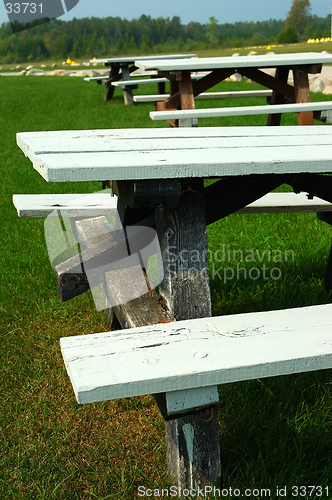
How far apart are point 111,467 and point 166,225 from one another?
0.71m

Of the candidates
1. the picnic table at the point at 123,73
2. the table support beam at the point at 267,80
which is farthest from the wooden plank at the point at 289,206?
the picnic table at the point at 123,73

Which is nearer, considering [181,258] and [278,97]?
[181,258]

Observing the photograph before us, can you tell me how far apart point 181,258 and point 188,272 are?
4 cm

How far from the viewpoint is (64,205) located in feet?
7.05

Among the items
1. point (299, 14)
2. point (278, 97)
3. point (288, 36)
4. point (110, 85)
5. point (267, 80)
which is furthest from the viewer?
point (299, 14)

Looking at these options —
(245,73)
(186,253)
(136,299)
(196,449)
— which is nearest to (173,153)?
(186,253)

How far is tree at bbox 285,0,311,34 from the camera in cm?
8544

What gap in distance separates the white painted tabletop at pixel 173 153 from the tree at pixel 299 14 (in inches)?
3690

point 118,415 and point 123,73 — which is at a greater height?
point 123,73

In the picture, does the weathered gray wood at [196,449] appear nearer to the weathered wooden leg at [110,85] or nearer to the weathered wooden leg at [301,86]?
the weathered wooden leg at [301,86]

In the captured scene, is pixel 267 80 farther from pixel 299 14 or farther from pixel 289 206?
pixel 299 14

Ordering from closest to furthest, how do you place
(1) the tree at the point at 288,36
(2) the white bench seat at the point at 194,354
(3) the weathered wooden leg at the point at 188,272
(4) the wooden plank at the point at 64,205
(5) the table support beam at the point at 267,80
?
1. (2) the white bench seat at the point at 194,354
2. (3) the weathered wooden leg at the point at 188,272
3. (4) the wooden plank at the point at 64,205
4. (5) the table support beam at the point at 267,80
5. (1) the tree at the point at 288,36

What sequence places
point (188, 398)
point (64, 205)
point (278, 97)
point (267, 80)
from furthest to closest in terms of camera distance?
point (278, 97)
point (267, 80)
point (64, 205)
point (188, 398)

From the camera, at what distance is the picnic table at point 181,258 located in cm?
102
